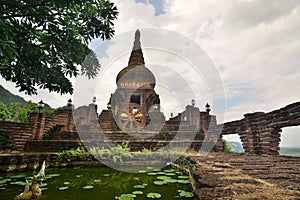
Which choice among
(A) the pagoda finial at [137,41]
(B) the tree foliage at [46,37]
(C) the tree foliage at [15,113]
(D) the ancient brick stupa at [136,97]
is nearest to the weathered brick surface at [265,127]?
(B) the tree foliage at [46,37]

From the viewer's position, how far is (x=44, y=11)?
149 inches

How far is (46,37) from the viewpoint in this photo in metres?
4.58

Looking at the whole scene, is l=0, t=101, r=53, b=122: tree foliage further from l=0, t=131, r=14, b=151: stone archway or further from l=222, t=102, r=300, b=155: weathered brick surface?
l=222, t=102, r=300, b=155: weathered brick surface

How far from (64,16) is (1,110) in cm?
1134

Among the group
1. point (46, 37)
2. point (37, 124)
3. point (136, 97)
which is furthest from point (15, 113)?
point (46, 37)

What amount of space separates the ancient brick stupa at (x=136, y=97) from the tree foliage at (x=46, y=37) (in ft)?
31.6

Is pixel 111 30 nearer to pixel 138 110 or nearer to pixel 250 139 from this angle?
pixel 250 139

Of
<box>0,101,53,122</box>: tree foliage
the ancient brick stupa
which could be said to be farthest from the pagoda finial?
<box>0,101,53,122</box>: tree foliage

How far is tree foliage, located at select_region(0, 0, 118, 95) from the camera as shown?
3.49m

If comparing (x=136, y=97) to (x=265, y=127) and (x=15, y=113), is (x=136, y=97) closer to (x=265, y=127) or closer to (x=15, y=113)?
(x=15, y=113)

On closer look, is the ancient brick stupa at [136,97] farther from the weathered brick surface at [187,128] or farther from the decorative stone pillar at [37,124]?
the decorative stone pillar at [37,124]

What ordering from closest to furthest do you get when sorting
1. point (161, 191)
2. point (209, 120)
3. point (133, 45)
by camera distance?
point (161, 191), point (209, 120), point (133, 45)

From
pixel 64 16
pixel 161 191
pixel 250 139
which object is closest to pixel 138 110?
pixel 250 139

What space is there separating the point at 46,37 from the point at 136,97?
14.6 m
